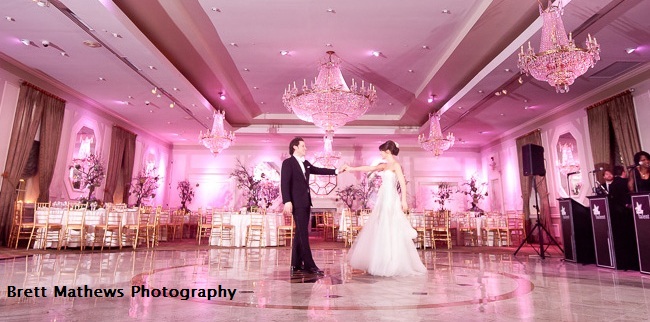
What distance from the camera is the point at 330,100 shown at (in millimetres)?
6680

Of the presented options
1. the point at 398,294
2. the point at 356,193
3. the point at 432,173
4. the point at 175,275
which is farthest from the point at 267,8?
the point at 432,173

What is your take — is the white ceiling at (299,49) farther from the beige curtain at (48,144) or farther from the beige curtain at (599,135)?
the beige curtain at (48,144)

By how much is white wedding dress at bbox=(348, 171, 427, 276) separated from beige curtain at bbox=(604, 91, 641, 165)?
6309 mm

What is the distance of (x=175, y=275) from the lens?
148 inches

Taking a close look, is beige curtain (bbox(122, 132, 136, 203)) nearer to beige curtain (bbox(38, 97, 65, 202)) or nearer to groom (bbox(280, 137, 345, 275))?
beige curtain (bbox(38, 97, 65, 202))

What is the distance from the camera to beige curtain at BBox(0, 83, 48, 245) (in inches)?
285

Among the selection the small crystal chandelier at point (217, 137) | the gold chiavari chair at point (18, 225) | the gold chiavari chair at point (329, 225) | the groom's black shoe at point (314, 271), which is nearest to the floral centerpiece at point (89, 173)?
the gold chiavari chair at point (18, 225)

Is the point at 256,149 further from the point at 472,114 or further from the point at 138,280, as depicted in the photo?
the point at 138,280

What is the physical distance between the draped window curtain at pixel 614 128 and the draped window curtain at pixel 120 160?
12.9 m

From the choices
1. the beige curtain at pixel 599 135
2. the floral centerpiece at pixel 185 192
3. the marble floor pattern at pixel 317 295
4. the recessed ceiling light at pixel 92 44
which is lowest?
the marble floor pattern at pixel 317 295

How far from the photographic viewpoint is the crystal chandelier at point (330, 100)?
666 cm

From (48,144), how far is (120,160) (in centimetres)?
287

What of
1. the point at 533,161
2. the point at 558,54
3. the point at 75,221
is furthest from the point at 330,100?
the point at 75,221

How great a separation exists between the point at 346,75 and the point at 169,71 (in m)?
4.00
